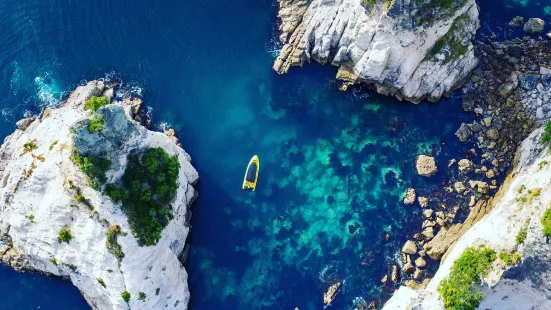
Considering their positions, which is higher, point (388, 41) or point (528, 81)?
point (388, 41)

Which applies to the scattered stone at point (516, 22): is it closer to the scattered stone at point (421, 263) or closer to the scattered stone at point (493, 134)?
the scattered stone at point (493, 134)

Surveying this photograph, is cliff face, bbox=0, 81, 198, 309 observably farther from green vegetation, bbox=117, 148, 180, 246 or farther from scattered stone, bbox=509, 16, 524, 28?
scattered stone, bbox=509, 16, 524, 28

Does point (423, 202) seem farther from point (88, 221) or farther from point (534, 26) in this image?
point (88, 221)

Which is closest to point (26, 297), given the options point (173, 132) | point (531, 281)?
point (173, 132)

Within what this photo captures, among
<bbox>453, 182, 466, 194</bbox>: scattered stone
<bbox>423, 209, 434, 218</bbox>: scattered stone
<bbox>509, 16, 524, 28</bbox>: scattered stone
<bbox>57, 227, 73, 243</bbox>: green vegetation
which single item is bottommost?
<bbox>57, 227, 73, 243</bbox>: green vegetation

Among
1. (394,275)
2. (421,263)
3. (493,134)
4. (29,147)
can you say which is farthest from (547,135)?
(29,147)

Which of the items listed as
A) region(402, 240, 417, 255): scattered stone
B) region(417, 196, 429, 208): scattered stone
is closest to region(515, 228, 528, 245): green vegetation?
region(402, 240, 417, 255): scattered stone

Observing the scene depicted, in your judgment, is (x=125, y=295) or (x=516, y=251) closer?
(x=516, y=251)
